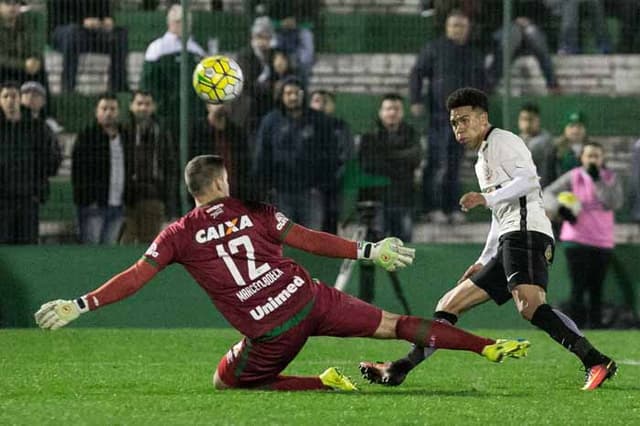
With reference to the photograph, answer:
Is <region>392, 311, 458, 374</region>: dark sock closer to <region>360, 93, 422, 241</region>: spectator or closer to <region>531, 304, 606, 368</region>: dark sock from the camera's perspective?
<region>531, 304, 606, 368</region>: dark sock

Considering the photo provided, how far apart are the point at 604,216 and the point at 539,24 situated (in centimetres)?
210

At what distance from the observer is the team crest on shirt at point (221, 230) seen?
9172 mm

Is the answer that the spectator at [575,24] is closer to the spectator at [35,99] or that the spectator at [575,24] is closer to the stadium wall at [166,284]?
the stadium wall at [166,284]

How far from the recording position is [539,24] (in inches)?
630

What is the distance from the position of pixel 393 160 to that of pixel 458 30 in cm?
149

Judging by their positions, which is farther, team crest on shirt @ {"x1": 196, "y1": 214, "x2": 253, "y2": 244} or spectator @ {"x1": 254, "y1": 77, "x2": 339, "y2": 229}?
spectator @ {"x1": 254, "y1": 77, "x2": 339, "y2": 229}

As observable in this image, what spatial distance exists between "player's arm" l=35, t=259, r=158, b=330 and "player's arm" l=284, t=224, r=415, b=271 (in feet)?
2.88

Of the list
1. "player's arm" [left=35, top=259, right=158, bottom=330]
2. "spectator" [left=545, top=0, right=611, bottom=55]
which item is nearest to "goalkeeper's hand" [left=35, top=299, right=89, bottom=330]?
"player's arm" [left=35, top=259, right=158, bottom=330]

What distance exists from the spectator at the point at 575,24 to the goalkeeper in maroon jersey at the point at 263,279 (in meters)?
7.38

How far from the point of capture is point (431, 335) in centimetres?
932

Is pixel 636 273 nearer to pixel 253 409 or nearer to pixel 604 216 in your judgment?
pixel 604 216

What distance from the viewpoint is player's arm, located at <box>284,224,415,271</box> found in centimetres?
901

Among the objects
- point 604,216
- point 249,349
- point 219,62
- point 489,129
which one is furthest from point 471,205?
point 604,216

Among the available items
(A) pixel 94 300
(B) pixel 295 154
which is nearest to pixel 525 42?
(B) pixel 295 154
